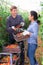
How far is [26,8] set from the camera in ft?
33.0

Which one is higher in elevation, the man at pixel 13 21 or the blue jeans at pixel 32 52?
the man at pixel 13 21

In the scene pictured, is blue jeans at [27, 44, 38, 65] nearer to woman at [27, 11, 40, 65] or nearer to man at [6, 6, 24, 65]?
woman at [27, 11, 40, 65]

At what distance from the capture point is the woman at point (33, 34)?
6.70 metres

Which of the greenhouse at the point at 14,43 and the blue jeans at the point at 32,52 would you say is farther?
the greenhouse at the point at 14,43

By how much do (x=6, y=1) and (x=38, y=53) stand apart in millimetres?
2265

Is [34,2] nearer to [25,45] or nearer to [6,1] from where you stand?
[6,1]

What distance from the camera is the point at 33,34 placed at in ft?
22.2

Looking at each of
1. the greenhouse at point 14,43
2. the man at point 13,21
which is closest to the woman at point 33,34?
the greenhouse at point 14,43

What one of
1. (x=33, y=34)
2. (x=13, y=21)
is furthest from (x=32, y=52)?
(x=13, y=21)

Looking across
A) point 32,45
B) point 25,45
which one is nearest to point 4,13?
point 25,45

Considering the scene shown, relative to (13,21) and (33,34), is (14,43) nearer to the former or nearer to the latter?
(13,21)

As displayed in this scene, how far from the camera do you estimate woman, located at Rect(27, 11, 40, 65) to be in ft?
22.0

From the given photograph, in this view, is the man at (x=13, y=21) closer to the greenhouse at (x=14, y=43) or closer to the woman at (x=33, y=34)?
the greenhouse at (x=14, y=43)

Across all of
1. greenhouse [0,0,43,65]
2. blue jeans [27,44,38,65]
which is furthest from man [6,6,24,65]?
blue jeans [27,44,38,65]
